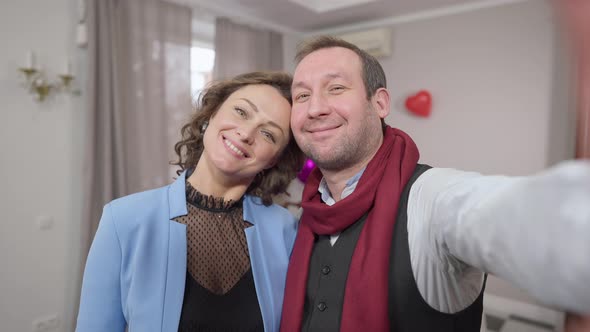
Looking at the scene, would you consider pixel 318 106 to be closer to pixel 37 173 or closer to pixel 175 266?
pixel 175 266

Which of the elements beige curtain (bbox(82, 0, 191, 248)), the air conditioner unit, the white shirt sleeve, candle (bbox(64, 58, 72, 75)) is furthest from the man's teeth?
the air conditioner unit

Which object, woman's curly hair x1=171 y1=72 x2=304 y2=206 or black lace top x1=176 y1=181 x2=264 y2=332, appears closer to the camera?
black lace top x1=176 y1=181 x2=264 y2=332

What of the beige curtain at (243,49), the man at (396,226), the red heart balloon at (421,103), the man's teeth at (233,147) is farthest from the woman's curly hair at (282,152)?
the red heart balloon at (421,103)

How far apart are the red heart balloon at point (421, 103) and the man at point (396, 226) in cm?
253

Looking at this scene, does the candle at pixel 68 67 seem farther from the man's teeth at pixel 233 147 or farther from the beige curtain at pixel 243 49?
the man's teeth at pixel 233 147

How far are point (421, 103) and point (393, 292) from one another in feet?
9.96

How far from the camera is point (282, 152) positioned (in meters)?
1.36

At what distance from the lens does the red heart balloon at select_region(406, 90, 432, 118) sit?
3.56 m

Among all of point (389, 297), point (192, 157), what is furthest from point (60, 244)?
point (389, 297)

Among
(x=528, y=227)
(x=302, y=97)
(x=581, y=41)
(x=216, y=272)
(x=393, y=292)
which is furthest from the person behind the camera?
(x=302, y=97)

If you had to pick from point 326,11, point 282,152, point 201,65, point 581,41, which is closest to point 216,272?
point 282,152

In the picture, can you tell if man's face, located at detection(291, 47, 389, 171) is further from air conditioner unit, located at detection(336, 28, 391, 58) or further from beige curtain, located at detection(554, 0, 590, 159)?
air conditioner unit, located at detection(336, 28, 391, 58)

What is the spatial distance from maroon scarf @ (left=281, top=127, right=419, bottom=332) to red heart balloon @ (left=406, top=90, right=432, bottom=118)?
8.54 ft

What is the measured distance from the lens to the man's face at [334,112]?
1.11m
